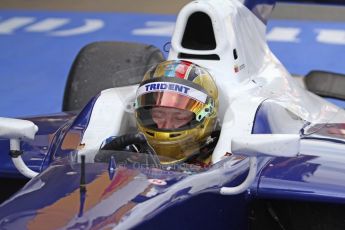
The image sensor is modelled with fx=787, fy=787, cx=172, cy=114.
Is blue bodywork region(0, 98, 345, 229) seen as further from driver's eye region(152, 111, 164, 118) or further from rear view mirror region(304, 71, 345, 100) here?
rear view mirror region(304, 71, 345, 100)

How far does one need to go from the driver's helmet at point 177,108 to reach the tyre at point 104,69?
37.8 inches

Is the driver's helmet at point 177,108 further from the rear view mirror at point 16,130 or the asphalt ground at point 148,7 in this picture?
the asphalt ground at point 148,7

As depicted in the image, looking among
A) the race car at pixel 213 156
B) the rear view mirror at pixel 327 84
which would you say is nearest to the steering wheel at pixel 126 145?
the race car at pixel 213 156

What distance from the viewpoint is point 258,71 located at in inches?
119

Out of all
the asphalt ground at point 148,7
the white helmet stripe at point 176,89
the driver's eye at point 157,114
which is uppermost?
the white helmet stripe at point 176,89

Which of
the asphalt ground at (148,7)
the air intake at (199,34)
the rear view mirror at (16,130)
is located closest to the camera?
the rear view mirror at (16,130)

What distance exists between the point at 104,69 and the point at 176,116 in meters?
1.16

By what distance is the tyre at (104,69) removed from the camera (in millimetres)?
3434

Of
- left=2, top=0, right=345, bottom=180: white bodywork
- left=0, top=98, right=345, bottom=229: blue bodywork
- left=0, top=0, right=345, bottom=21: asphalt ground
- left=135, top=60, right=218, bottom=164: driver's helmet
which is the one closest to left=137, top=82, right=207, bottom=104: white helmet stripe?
left=135, top=60, right=218, bottom=164: driver's helmet

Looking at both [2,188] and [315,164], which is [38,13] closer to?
[2,188]

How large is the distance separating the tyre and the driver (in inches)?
37.7

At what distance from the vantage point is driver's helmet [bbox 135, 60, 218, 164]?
239cm

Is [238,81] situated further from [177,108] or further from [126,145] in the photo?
[126,145]

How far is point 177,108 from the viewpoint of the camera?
7.83 ft
